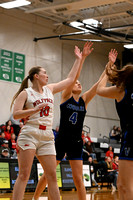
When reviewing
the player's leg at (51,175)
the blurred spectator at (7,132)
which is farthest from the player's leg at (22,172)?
the blurred spectator at (7,132)

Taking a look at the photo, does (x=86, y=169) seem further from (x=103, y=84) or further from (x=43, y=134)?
(x=103, y=84)

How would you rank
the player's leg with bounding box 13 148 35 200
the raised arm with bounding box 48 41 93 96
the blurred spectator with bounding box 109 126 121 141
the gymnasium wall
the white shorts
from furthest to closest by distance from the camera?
the blurred spectator with bounding box 109 126 121 141 < the gymnasium wall < the raised arm with bounding box 48 41 93 96 < the white shorts < the player's leg with bounding box 13 148 35 200

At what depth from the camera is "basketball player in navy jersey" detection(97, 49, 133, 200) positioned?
3.89m

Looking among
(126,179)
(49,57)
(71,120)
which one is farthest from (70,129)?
(49,57)

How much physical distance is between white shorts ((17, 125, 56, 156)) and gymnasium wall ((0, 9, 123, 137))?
1470 centimetres

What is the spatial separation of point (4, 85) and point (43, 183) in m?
14.2

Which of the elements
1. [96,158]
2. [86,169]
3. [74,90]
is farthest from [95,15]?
[74,90]

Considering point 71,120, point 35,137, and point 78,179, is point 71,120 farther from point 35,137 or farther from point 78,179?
point 35,137

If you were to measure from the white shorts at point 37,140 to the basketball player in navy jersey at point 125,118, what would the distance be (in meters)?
1.34

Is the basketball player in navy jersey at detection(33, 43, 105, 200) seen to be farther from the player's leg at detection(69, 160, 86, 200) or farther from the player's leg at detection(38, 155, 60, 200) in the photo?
the player's leg at detection(38, 155, 60, 200)

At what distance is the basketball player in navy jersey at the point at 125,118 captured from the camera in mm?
3893

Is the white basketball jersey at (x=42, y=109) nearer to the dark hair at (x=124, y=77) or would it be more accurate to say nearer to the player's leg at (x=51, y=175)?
the player's leg at (x=51, y=175)

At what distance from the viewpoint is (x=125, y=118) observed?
4121 mm

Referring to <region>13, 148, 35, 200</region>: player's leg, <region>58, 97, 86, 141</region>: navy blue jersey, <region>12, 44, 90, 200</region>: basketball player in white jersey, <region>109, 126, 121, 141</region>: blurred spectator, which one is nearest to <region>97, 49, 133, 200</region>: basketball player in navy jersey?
<region>12, 44, 90, 200</region>: basketball player in white jersey
